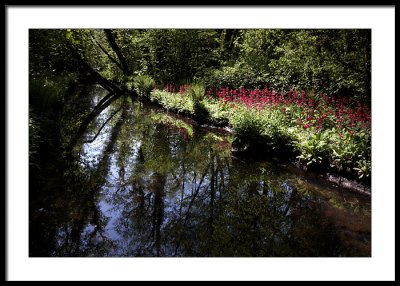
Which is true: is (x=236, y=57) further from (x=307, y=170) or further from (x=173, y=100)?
(x=307, y=170)

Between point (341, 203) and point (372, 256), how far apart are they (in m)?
1.67

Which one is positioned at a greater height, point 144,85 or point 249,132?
point 144,85

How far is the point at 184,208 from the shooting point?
535 centimetres

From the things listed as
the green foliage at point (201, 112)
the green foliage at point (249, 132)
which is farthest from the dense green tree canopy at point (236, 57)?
the green foliage at point (201, 112)

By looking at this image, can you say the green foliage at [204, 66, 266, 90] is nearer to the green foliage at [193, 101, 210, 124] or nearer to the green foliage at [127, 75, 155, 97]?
the green foliage at [193, 101, 210, 124]

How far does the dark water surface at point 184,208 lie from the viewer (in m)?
4.19

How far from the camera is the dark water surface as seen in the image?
165 inches

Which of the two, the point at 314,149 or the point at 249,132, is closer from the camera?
the point at 314,149

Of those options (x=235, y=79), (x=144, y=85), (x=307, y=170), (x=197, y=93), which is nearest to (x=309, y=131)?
(x=307, y=170)

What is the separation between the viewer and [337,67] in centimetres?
884

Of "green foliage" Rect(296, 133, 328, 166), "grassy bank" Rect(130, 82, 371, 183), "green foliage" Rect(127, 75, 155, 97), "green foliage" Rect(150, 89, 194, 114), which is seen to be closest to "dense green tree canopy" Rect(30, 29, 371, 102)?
"green foliage" Rect(127, 75, 155, 97)

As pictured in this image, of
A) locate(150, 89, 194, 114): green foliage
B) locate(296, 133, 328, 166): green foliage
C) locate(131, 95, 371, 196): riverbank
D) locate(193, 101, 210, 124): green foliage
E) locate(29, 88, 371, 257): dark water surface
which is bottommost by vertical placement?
locate(29, 88, 371, 257): dark water surface

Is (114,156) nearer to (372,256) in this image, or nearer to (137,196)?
(137,196)

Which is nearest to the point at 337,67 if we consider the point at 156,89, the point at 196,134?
the point at 196,134
